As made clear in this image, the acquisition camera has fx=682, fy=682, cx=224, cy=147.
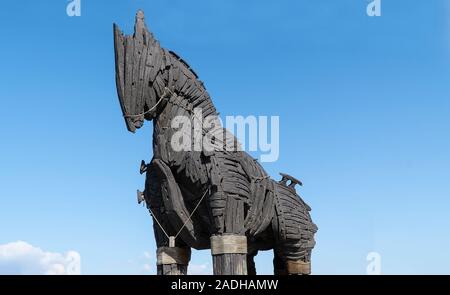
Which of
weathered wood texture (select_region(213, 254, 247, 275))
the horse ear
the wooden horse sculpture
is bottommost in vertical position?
weathered wood texture (select_region(213, 254, 247, 275))

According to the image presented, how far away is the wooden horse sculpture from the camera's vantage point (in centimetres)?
832

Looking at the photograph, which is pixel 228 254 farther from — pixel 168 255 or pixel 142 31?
pixel 142 31

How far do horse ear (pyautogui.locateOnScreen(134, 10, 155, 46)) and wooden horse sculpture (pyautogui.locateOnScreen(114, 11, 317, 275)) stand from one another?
12 millimetres

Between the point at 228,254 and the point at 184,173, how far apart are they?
1.13m

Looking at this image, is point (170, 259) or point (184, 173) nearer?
point (184, 173)

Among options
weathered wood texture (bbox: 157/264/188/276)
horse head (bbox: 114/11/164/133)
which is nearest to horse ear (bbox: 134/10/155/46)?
horse head (bbox: 114/11/164/133)

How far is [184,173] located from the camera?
8438 millimetres

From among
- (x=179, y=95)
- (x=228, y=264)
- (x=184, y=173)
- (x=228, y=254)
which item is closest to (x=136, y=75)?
(x=179, y=95)

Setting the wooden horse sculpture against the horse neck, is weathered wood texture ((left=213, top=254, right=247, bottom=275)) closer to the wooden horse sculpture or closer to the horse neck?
the wooden horse sculpture

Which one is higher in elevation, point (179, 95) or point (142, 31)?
point (142, 31)

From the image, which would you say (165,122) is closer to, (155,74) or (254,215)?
(155,74)

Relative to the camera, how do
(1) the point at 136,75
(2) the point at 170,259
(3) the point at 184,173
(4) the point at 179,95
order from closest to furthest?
(1) the point at 136,75 → (3) the point at 184,173 → (4) the point at 179,95 → (2) the point at 170,259
